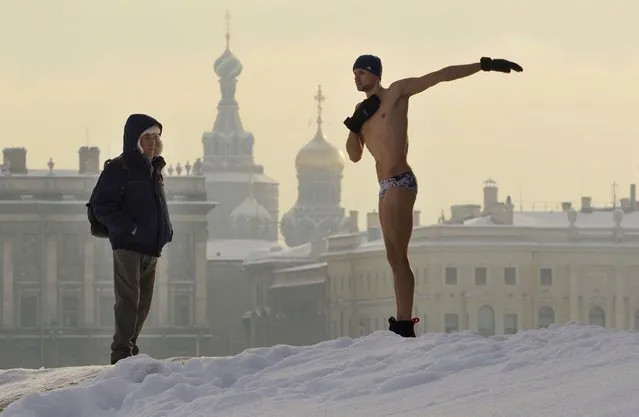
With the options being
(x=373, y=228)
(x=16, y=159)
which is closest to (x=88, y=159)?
(x=16, y=159)

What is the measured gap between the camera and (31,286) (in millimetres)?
134125

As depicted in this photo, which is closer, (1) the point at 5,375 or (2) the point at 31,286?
(1) the point at 5,375

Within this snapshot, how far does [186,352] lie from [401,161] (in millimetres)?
117371

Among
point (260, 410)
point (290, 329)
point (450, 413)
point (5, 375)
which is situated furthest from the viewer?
point (290, 329)

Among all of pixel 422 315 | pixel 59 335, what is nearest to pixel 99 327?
pixel 59 335

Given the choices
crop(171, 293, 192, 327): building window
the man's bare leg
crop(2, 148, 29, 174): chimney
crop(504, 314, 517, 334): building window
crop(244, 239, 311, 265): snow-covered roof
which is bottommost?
crop(504, 314, 517, 334): building window

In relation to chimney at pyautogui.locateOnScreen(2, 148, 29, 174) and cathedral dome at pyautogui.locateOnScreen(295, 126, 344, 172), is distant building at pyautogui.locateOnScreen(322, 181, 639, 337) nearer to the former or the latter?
chimney at pyautogui.locateOnScreen(2, 148, 29, 174)

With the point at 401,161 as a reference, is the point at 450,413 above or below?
below

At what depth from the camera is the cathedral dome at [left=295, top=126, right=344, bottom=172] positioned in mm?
187500

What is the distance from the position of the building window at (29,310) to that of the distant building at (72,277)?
0.14ft

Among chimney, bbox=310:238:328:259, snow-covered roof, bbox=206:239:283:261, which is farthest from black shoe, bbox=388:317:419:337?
snow-covered roof, bbox=206:239:283:261

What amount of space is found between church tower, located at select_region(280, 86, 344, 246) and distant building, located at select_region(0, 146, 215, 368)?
47567 mm

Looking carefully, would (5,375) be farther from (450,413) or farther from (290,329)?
(290,329)

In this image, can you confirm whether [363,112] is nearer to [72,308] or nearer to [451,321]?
[72,308]
